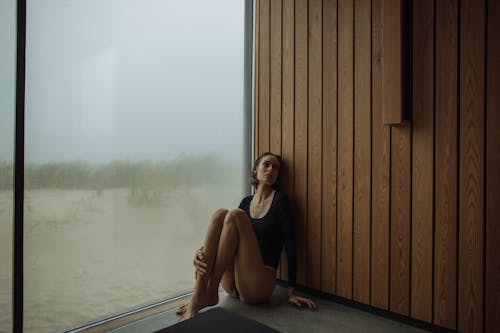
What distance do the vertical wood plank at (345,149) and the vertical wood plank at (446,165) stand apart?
1.83ft

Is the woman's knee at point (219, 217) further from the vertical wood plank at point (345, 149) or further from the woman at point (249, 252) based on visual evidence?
the vertical wood plank at point (345, 149)

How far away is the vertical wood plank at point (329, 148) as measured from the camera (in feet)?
8.34

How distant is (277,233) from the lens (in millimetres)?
2641

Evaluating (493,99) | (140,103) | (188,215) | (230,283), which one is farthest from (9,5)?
(493,99)

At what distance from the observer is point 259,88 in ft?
10.1

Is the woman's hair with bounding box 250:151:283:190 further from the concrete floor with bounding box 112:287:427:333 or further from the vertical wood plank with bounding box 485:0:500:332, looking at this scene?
the vertical wood plank with bounding box 485:0:500:332

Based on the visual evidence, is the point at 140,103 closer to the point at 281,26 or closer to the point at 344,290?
the point at 281,26

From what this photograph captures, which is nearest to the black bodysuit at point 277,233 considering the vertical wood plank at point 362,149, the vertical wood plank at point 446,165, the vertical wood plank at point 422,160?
the vertical wood plank at point 362,149

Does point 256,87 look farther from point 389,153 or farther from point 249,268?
point 249,268

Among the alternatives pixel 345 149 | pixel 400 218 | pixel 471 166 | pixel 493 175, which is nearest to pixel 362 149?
pixel 345 149

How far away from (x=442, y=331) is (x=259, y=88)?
7.22 ft

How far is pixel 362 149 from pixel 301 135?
1.74ft

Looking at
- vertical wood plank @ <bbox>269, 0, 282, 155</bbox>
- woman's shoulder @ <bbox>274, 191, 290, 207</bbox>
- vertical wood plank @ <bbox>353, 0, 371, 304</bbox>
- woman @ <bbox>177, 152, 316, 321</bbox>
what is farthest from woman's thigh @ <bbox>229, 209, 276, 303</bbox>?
vertical wood plank @ <bbox>269, 0, 282, 155</bbox>

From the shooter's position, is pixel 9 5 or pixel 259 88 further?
pixel 259 88
